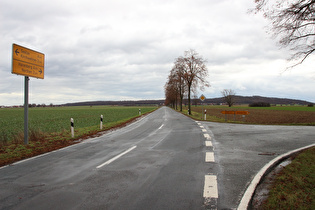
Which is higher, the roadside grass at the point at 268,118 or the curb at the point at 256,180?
the curb at the point at 256,180

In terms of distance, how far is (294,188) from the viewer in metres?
3.89

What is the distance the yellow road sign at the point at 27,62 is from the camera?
9.09 meters

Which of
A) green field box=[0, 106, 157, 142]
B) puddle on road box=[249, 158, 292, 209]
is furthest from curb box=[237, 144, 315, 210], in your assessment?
green field box=[0, 106, 157, 142]

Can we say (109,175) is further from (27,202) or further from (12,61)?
(12,61)

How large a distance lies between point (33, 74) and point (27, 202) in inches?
312

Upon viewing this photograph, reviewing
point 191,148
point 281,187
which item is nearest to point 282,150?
point 191,148

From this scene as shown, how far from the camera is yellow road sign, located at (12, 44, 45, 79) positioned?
909cm

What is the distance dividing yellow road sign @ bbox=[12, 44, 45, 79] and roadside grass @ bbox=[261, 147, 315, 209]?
9931 millimetres

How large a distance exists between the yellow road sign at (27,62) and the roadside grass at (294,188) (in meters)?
9.93

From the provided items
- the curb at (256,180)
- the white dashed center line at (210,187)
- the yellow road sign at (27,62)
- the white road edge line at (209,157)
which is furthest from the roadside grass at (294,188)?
the yellow road sign at (27,62)

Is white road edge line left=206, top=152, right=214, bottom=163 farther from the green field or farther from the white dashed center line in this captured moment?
the green field

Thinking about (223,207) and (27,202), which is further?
(27,202)

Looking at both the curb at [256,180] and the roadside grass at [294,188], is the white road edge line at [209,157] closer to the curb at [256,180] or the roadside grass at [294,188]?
the curb at [256,180]

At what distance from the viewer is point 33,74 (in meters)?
10.1
